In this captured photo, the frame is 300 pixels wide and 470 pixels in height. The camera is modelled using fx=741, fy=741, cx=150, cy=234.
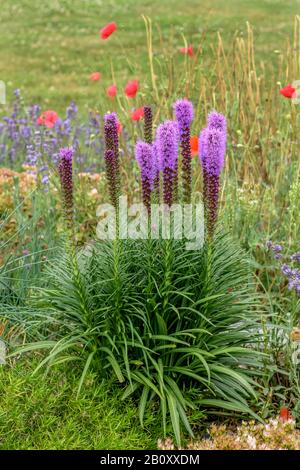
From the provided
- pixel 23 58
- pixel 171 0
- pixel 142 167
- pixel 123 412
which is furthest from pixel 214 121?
pixel 171 0

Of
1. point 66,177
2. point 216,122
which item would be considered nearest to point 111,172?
point 66,177

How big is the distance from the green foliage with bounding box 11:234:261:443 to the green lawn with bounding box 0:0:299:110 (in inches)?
389

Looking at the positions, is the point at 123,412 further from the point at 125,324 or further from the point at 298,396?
the point at 298,396

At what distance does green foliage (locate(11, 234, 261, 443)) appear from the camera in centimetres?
368

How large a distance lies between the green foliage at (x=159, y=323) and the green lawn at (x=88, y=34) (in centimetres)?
989

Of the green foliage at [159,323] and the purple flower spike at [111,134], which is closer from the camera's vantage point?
the purple flower spike at [111,134]

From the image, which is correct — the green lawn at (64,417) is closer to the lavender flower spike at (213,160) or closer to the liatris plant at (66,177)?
the liatris plant at (66,177)

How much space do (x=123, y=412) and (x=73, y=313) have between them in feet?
1.84

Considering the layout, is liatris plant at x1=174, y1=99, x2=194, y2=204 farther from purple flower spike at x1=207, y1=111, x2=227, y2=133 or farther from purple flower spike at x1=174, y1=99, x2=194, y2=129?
purple flower spike at x1=207, y1=111, x2=227, y2=133

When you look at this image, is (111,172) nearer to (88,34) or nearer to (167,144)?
(167,144)

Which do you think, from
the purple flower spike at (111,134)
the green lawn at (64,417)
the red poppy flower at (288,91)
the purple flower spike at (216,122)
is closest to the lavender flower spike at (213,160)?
the purple flower spike at (216,122)

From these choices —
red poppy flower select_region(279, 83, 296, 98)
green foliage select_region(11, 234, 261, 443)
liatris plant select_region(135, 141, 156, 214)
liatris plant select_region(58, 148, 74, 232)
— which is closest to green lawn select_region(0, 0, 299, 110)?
red poppy flower select_region(279, 83, 296, 98)

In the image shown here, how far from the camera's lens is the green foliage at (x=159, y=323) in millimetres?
3682

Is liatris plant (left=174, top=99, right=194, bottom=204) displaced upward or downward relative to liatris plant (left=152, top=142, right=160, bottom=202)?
upward
